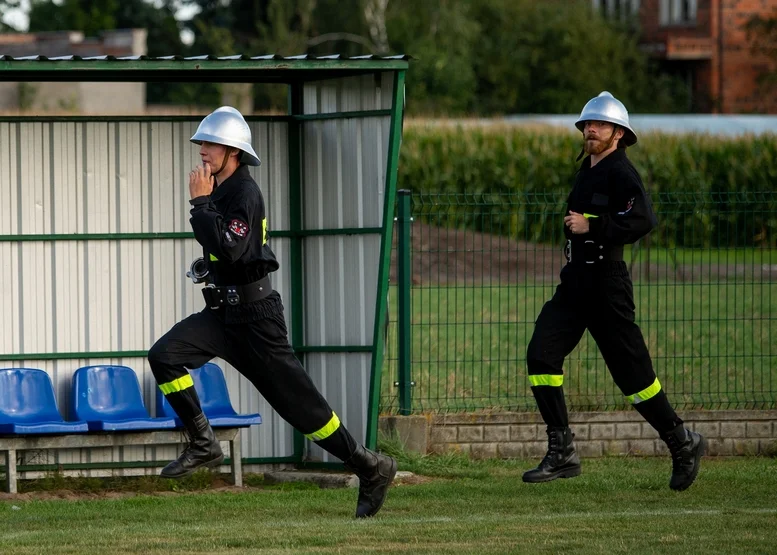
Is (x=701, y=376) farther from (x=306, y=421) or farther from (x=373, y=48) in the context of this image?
(x=373, y=48)

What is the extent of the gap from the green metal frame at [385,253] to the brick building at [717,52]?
45306mm

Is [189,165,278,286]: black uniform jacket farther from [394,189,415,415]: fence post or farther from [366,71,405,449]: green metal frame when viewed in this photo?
[394,189,415,415]: fence post

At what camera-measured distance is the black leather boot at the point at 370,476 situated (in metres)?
8.58

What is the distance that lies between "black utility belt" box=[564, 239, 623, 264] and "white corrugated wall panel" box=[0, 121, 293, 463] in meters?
3.00

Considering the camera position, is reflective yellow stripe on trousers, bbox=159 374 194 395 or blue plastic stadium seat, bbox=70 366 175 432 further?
blue plastic stadium seat, bbox=70 366 175 432

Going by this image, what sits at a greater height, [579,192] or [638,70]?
[638,70]

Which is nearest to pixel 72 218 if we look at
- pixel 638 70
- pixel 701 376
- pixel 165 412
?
pixel 165 412

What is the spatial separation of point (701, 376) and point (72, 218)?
5.21 m

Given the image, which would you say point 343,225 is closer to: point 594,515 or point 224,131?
point 224,131

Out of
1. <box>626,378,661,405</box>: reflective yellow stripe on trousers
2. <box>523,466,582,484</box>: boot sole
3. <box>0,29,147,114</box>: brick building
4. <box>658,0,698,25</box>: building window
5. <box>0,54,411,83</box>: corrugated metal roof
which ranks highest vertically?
<box>658,0,698,25</box>: building window

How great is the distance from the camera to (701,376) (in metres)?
12.3

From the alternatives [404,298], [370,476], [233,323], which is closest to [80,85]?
[404,298]

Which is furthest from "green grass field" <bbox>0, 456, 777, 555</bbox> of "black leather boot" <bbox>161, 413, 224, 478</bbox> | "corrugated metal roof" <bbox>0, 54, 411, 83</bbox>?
"corrugated metal roof" <bbox>0, 54, 411, 83</bbox>

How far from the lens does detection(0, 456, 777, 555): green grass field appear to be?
24.8 feet
